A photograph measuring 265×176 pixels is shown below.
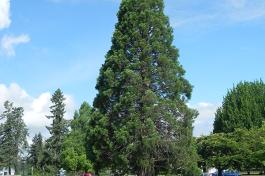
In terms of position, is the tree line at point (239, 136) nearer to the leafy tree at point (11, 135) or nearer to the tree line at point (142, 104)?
the tree line at point (142, 104)

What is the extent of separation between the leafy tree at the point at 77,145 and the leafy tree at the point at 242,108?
1899 cm

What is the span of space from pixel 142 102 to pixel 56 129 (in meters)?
64.6

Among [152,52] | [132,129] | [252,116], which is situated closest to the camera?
[132,129]

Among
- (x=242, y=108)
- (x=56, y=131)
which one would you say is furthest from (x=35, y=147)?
(x=242, y=108)

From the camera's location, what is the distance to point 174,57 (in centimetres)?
3509

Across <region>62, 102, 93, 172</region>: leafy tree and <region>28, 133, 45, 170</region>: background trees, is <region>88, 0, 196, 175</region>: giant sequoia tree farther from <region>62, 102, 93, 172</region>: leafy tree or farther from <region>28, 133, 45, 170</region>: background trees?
<region>28, 133, 45, 170</region>: background trees

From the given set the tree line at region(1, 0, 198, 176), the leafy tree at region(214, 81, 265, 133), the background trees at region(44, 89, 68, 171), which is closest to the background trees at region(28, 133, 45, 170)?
the background trees at region(44, 89, 68, 171)

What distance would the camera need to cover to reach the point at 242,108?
7306cm

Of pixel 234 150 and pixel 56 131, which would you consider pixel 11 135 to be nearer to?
pixel 56 131

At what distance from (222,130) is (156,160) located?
42.7 m

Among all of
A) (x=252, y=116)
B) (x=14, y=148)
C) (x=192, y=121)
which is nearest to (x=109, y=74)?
(x=192, y=121)

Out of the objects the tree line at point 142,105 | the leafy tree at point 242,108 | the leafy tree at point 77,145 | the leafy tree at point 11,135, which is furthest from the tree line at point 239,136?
the leafy tree at point 11,135

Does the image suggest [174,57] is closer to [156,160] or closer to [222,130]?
[156,160]

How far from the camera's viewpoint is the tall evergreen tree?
95.6 meters
